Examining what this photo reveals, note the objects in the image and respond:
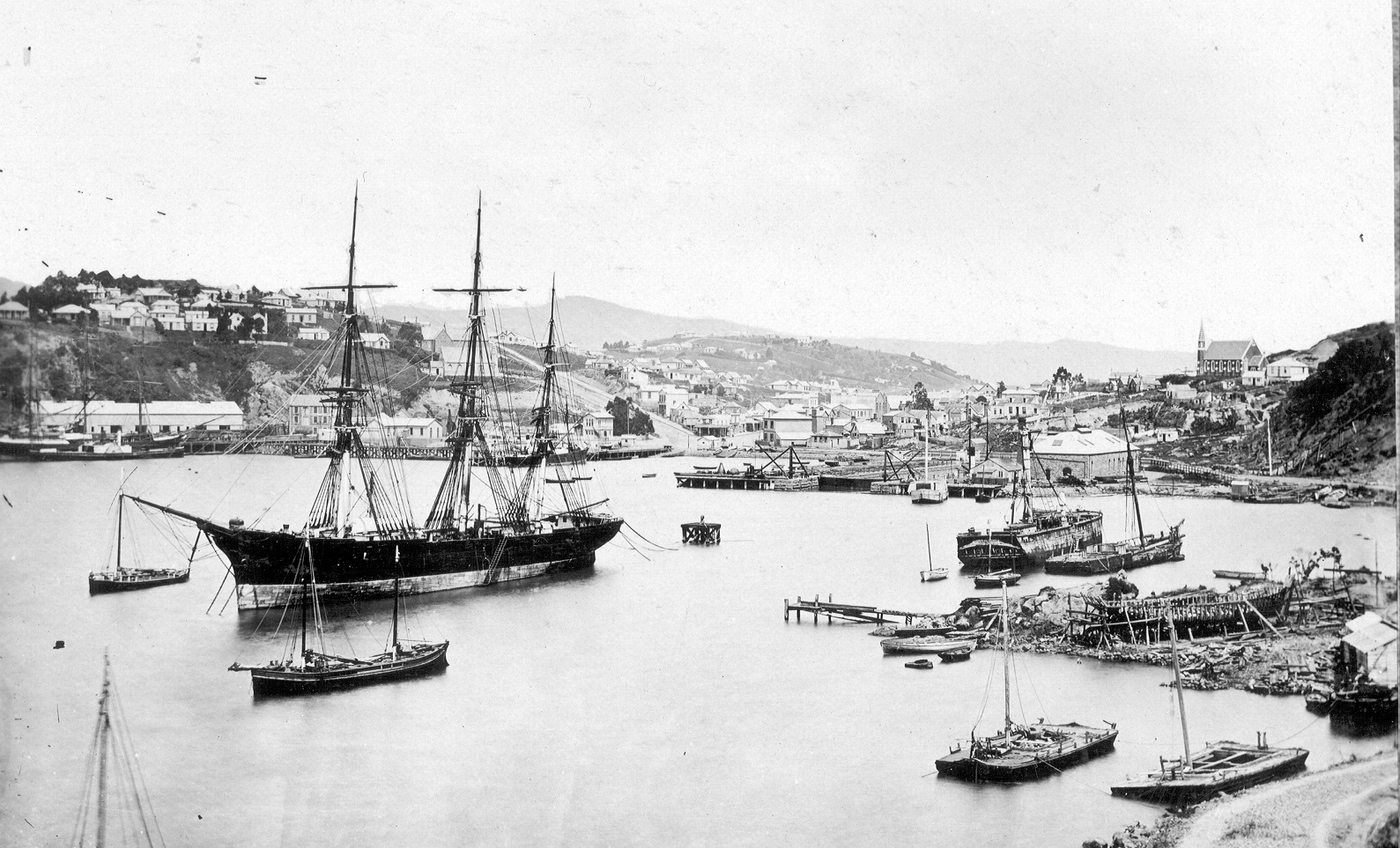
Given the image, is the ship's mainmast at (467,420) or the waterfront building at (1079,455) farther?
the ship's mainmast at (467,420)

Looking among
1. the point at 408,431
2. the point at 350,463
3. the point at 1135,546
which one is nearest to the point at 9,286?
the point at 350,463

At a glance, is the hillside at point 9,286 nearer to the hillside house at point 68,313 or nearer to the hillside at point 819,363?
the hillside house at point 68,313

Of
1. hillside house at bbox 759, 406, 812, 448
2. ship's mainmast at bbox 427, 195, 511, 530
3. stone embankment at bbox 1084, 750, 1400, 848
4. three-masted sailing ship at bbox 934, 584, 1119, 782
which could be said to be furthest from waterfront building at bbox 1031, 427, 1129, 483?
ship's mainmast at bbox 427, 195, 511, 530

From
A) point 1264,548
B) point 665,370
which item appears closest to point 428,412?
point 665,370

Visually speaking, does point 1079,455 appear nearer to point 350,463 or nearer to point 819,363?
point 819,363

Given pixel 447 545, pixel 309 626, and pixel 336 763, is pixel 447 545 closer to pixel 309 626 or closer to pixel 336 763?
pixel 309 626

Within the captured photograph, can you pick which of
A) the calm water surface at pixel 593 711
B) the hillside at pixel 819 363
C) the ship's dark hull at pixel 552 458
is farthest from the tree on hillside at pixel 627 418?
the calm water surface at pixel 593 711

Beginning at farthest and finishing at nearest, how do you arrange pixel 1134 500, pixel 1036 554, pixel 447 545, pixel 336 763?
1. pixel 447 545
2. pixel 1036 554
3. pixel 1134 500
4. pixel 336 763
